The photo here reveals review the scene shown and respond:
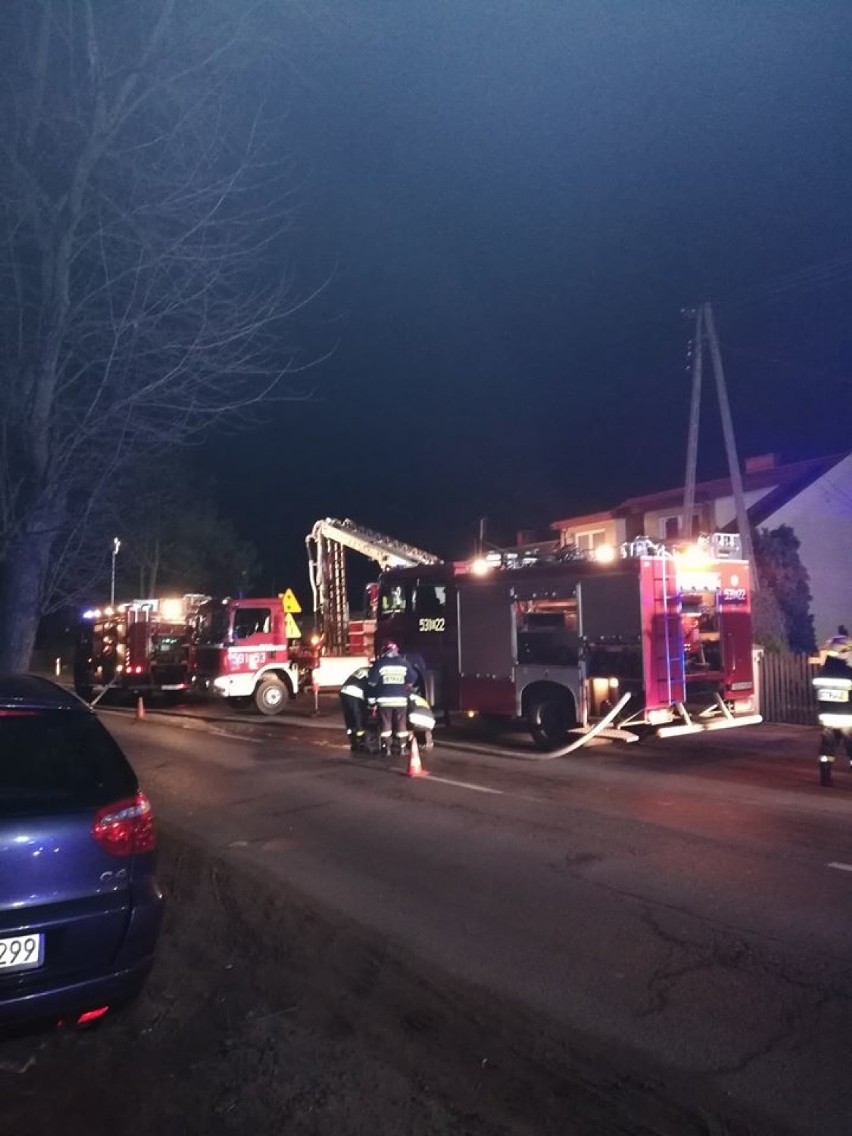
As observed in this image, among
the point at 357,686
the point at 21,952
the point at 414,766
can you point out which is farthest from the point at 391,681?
the point at 21,952

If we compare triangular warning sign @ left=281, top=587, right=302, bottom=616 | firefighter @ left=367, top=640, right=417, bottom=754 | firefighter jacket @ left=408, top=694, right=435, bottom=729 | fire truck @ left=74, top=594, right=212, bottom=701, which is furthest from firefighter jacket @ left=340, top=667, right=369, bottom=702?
fire truck @ left=74, top=594, right=212, bottom=701

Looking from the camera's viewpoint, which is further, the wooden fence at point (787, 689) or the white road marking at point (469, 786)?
the wooden fence at point (787, 689)

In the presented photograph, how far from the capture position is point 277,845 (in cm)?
810

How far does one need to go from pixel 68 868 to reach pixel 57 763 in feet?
1.72

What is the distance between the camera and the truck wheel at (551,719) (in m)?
13.5

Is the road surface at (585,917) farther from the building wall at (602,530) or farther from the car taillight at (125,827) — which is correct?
the building wall at (602,530)

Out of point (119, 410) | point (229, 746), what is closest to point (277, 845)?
point (119, 410)

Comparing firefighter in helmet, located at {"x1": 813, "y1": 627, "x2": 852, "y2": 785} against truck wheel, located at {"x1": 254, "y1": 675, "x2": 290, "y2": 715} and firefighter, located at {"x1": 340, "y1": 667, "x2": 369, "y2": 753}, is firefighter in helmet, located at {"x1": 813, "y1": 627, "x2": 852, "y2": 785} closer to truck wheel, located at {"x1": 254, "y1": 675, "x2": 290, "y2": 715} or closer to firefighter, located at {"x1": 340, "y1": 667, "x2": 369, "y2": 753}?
firefighter, located at {"x1": 340, "y1": 667, "x2": 369, "y2": 753}

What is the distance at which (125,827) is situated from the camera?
4.29 metres

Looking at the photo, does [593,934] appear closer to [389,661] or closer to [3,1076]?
[3,1076]

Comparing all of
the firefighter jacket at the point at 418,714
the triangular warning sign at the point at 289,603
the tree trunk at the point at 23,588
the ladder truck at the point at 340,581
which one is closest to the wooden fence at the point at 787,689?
the firefighter jacket at the point at 418,714

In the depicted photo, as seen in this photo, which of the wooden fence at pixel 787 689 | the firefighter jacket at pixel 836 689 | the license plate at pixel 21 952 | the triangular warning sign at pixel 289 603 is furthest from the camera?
the triangular warning sign at pixel 289 603

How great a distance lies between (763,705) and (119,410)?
12.0 meters

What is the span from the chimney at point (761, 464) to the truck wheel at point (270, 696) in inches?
875
